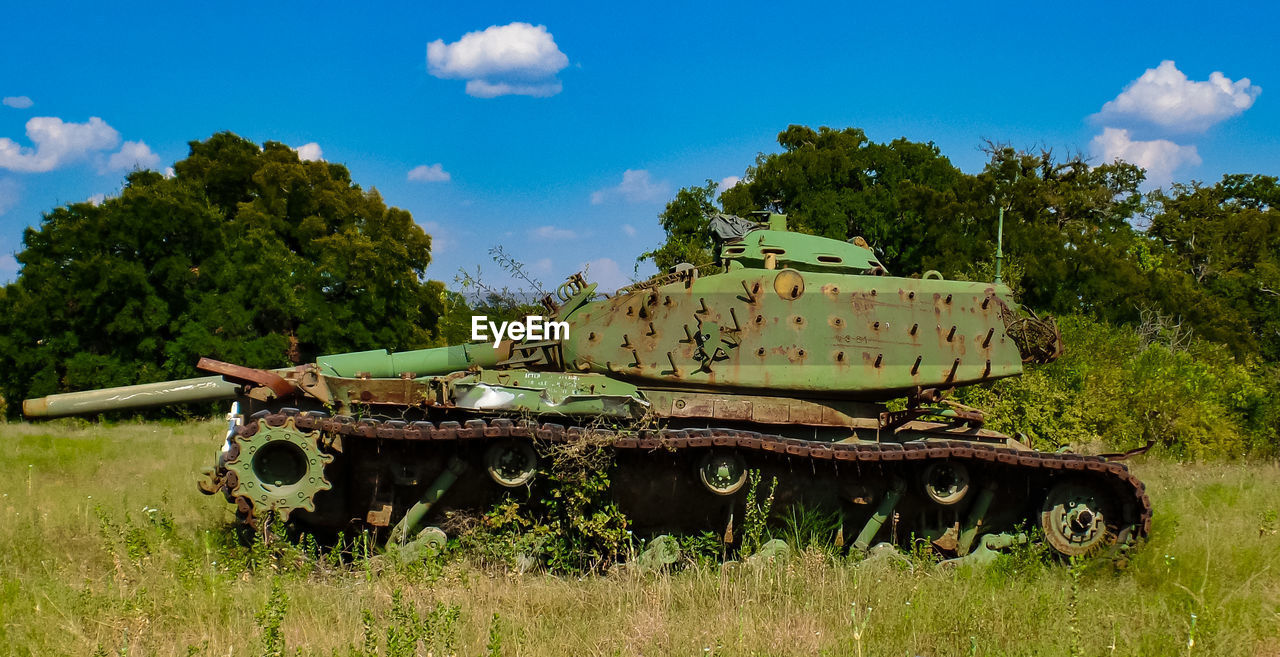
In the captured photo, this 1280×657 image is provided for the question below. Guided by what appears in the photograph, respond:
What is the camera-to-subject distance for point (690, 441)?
777 cm

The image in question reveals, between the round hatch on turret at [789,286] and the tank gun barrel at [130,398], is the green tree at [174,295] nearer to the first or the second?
the tank gun barrel at [130,398]

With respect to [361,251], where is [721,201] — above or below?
above

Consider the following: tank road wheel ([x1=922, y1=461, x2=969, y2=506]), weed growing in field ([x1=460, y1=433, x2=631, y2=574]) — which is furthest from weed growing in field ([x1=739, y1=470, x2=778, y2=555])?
tank road wheel ([x1=922, y1=461, x2=969, y2=506])

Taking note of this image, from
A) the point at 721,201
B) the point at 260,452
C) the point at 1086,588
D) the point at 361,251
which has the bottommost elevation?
the point at 1086,588

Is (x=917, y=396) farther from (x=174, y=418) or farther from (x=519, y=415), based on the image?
(x=174, y=418)

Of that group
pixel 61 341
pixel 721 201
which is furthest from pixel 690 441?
pixel 721 201

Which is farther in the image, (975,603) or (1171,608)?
(1171,608)

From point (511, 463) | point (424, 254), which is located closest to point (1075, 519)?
point (511, 463)

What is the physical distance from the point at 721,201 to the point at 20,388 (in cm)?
2461

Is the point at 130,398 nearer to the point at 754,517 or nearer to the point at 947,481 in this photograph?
the point at 754,517

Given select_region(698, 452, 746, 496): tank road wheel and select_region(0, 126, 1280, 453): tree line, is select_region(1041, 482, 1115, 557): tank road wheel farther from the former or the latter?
select_region(0, 126, 1280, 453): tree line

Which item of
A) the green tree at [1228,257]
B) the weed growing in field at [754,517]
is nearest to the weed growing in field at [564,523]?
the weed growing in field at [754,517]

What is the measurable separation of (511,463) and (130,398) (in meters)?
3.93

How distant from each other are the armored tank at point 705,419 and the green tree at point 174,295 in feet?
64.1
